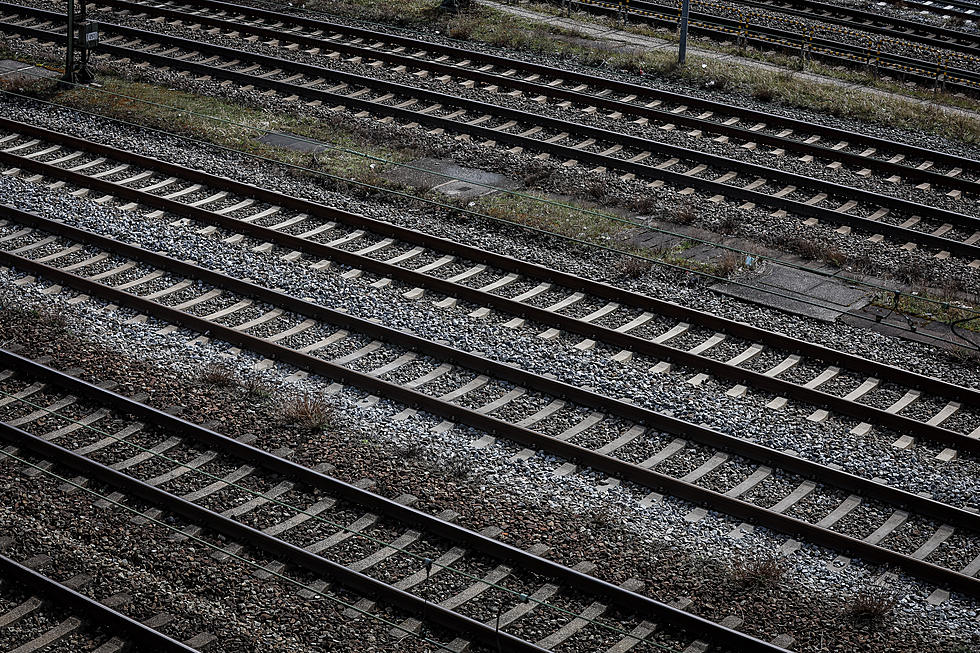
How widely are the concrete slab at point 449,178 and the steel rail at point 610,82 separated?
14.7 ft

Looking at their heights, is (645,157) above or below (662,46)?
below

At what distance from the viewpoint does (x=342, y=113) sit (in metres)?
20.9

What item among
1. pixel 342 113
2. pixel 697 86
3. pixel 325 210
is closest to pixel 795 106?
pixel 697 86

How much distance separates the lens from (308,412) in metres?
12.3

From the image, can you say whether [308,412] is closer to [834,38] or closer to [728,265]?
[728,265]

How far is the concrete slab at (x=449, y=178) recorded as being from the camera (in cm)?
1817

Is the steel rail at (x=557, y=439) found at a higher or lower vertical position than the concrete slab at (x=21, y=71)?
lower

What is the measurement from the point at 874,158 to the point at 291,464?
40.3ft

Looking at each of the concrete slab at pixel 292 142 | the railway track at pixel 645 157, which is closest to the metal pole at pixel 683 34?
the railway track at pixel 645 157

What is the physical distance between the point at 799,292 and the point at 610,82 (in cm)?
804

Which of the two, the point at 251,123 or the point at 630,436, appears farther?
the point at 251,123

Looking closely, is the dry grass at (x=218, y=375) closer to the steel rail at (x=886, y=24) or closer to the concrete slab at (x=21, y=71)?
the concrete slab at (x=21, y=71)

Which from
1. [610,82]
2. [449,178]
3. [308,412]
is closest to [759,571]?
[308,412]

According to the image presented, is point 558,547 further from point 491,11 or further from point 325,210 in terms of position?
point 491,11
